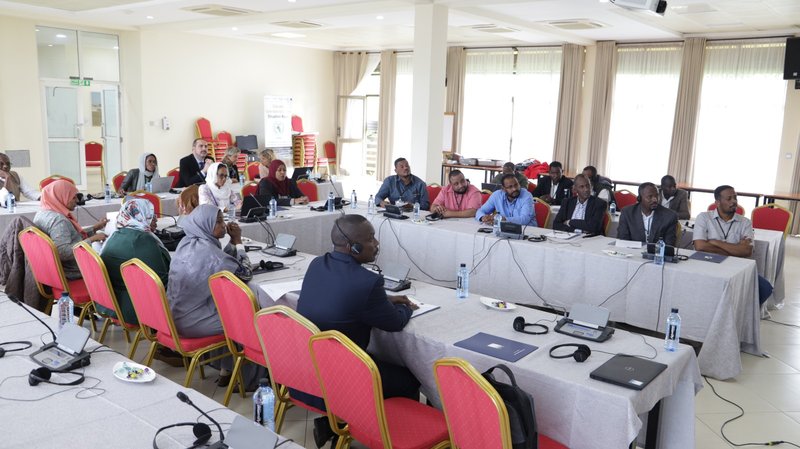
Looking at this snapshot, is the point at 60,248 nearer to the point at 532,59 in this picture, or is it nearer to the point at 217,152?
the point at 217,152

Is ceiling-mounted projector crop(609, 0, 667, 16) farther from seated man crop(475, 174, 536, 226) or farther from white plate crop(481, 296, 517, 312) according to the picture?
white plate crop(481, 296, 517, 312)

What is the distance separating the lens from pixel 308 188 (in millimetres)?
8414

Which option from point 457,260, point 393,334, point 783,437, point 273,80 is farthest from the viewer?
point 273,80

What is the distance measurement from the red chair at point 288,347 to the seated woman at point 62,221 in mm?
2262

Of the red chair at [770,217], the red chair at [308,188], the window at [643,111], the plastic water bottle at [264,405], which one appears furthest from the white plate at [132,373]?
the window at [643,111]

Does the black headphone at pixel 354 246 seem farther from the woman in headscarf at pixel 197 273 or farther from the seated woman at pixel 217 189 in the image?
the seated woman at pixel 217 189

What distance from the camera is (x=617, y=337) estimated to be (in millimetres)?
3031

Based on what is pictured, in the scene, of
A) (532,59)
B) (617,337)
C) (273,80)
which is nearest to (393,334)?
(617,337)

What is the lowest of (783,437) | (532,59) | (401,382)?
(783,437)

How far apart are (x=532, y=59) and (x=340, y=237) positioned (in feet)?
35.2

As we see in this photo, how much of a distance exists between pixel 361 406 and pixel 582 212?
4318mm

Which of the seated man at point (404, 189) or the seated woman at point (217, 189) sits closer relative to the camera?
the seated woman at point (217, 189)

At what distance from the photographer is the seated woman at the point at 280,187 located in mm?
7000

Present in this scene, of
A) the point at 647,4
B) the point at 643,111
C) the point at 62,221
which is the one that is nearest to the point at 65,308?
the point at 62,221
